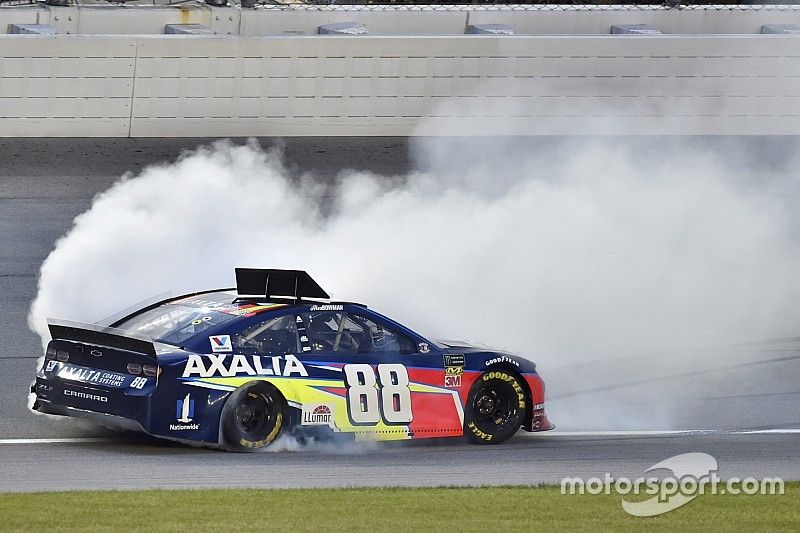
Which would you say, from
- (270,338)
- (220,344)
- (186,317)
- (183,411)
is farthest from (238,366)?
(186,317)

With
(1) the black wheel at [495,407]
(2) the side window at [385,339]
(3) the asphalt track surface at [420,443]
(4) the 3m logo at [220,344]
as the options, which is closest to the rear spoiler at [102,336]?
(4) the 3m logo at [220,344]

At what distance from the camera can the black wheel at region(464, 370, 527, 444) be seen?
38.7ft

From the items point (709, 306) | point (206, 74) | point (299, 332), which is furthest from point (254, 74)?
point (299, 332)

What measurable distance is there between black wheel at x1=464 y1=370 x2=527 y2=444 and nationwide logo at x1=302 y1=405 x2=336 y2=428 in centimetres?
122

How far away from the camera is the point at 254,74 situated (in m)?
20.5

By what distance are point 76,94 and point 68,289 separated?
7121mm

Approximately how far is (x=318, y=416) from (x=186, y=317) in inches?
47.2

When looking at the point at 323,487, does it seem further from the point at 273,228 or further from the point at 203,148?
the point at 203,148

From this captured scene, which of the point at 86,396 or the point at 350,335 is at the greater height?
the point at 350,335

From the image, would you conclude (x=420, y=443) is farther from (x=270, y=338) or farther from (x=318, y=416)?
(x=270, y=338)

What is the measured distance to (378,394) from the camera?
11.3m

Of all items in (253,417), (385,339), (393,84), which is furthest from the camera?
(393,84)

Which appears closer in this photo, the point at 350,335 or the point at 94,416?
the point at 94,416

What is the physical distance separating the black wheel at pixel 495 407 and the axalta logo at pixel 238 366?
4.88ft
